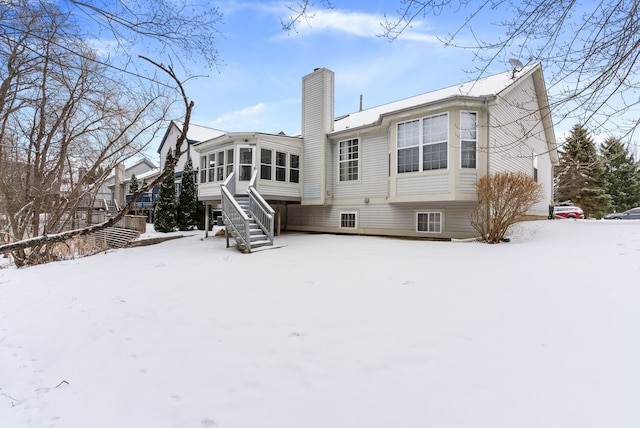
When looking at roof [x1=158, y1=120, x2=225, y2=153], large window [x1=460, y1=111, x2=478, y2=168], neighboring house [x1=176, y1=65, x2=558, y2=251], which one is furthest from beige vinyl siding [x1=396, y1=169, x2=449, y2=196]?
roof [x1=158, y1=120, x2=225, y2=153]

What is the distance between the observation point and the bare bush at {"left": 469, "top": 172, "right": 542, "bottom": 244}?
8727mm

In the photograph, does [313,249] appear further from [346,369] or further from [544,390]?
[544,390]

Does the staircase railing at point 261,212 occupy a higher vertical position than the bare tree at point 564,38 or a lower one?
lower

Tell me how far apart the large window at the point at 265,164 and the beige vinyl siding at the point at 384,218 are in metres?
2.96

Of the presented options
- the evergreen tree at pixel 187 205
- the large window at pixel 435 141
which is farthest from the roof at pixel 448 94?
the evergreen tree at pixel 187 205

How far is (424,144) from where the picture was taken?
34.6ft

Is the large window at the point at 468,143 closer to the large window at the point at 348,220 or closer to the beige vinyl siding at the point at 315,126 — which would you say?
the large window at the point at 348,220

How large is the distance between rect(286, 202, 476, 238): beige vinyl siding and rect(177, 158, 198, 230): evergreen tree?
21.5ft

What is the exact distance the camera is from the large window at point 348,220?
533 inches

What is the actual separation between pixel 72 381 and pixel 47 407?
37 cm

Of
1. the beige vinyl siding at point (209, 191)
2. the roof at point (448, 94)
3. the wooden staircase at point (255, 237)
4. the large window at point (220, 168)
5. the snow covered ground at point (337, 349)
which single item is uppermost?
the roof at point (448, 94)

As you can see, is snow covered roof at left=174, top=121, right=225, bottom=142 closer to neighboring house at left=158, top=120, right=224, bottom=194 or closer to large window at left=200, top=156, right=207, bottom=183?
neighboring house at left=158, top=120, right=224, bottom=194

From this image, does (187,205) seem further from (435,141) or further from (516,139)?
(516,139)

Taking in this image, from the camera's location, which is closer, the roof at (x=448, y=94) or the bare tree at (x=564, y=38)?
the bare tree at (x=564, y=38)
